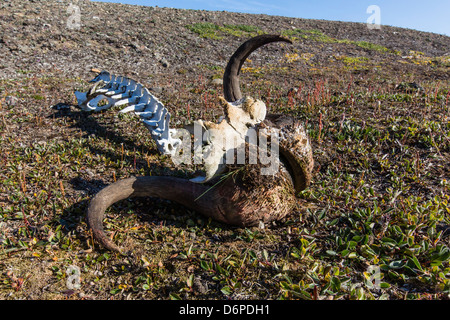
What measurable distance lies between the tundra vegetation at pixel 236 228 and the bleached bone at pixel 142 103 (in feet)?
1.04

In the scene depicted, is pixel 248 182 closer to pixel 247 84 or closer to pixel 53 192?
pixel 53 192

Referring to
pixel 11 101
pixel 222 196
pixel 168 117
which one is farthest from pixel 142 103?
pixel 11 101

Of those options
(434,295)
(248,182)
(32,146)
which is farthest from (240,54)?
(32,146)

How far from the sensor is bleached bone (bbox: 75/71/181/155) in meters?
5.19

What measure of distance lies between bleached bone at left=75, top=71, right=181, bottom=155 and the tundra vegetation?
0.32 metres

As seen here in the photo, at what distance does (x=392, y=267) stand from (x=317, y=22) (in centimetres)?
2706

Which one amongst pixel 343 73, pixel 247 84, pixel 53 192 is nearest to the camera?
pixel 53 192

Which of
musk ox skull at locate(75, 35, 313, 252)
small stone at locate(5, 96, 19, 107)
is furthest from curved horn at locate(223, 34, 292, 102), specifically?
small stone at locate(5, 96, 19, 107)

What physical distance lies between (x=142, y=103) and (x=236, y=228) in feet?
10.4

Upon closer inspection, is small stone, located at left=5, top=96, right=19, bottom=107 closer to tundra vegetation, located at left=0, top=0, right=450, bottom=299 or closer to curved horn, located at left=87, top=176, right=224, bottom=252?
tundra vegetation, located at left=0, top=0, right=450, bottom=299

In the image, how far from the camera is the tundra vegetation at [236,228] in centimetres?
274

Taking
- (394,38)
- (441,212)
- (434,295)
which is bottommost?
(434,295)

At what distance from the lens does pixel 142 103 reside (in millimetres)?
5531
